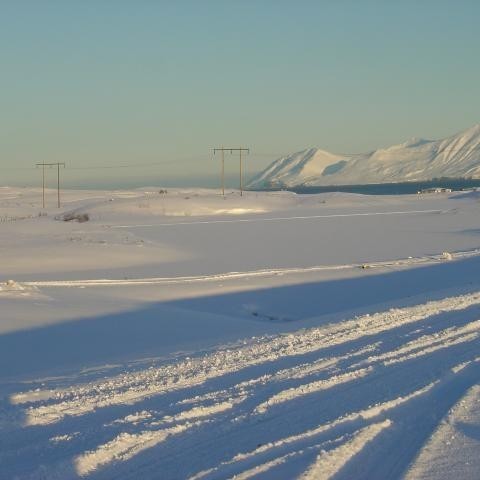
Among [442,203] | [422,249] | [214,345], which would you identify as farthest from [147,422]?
[442,203]

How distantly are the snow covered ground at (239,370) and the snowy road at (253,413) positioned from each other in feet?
0.08

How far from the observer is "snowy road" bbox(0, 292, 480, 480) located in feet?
20.9

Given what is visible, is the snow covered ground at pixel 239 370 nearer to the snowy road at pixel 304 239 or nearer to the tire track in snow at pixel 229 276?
the tire track in snow at pixel 229 276

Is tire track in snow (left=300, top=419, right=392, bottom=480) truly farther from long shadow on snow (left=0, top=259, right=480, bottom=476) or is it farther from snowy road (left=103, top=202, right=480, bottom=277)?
snowy road (left=103, top=202, right=480, bottom=277)

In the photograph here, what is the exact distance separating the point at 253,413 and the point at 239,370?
219 centimetres

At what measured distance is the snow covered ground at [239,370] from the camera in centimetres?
657

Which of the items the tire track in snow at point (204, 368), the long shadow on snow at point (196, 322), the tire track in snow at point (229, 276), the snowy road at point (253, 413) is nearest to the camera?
the snowy road at point (253, 413)

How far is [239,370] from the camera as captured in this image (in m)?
9.98

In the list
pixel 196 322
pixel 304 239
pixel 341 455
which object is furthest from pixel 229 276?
pixel 341 455

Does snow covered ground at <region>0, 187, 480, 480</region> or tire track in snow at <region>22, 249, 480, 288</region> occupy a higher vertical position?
snow covered ground at <region>0, 187, 480, 480</region>

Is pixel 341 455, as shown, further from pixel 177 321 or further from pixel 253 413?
pixel 177 321

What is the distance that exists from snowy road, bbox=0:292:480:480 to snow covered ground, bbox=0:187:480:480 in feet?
0.08

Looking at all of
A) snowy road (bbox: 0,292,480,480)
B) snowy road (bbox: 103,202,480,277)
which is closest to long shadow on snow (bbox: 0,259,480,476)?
snowy road (bbox: 0,292,480,480)

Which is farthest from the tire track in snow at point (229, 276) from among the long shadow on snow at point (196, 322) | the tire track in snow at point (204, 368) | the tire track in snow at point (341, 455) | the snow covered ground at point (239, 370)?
the tire track in snow at point (341, 455)
